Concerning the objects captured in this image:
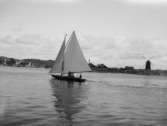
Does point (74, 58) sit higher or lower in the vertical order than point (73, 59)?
higher

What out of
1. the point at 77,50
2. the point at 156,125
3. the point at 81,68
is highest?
the point at 77,50

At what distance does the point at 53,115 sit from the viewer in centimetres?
2036

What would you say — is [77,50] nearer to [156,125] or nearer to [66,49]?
[66,49]

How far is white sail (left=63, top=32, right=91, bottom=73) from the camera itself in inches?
2549

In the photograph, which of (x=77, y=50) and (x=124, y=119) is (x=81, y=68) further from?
(x=124, y=119)

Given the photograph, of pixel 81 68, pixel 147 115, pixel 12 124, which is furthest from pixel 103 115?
pixel 81 68

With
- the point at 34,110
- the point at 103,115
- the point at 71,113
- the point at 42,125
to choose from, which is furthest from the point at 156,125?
the point at 34,110

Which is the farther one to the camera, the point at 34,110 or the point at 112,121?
the point at 34,110

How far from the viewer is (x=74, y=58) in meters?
64.8

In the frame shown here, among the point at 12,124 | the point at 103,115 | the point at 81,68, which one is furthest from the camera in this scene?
the point at 81,68

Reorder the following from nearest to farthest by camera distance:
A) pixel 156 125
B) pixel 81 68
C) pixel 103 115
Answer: pixel 156 125
pixel 103 115
pixel 81 68

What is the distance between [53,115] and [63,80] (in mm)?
47168

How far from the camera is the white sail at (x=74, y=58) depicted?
64.8 meters

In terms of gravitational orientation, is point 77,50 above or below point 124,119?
above
